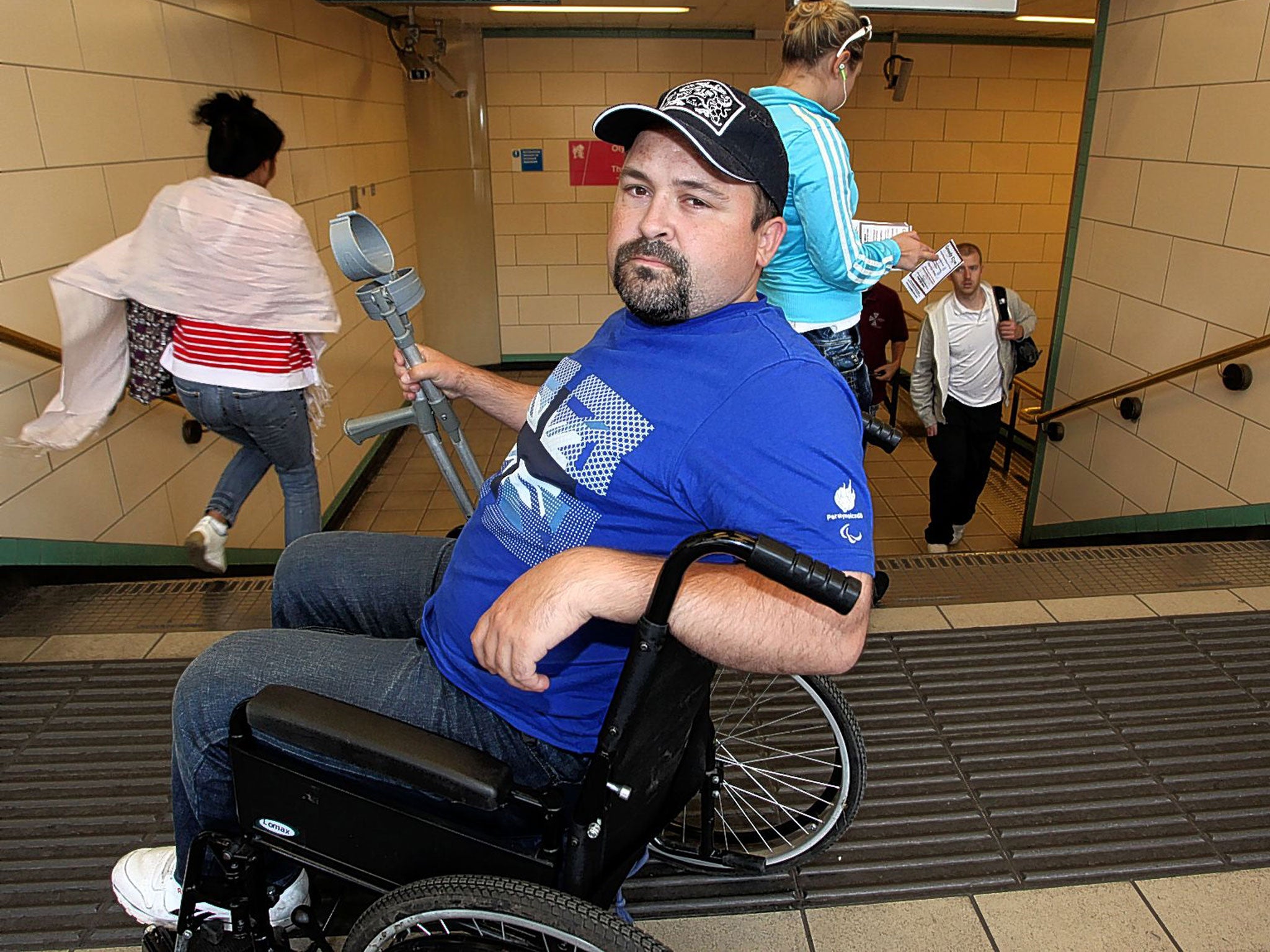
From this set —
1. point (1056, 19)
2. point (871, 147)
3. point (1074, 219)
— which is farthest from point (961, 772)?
point (871, 147)

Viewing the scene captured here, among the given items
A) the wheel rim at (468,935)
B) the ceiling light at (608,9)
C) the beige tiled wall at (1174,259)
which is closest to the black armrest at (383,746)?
the wheel rim at (468,935)

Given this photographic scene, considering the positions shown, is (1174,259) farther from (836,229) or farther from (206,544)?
(206,544)

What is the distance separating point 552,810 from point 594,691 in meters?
0.15

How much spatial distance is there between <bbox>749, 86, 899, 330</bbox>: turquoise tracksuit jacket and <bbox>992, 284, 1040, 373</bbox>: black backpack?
2105 millimetres

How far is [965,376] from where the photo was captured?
381cm

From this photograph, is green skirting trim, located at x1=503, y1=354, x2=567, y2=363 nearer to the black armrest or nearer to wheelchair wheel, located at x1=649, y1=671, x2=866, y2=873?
wheelchair wheel, located at x1=649, y1=671, x2=866, y2=873

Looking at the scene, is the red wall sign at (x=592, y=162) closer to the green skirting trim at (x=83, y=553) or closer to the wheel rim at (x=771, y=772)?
the green skirting trim at (x=83, y=553)

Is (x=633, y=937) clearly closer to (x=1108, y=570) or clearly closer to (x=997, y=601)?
(x=997, y=601)

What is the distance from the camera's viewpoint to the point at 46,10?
84.7 inches

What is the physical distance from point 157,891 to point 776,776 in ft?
3.31

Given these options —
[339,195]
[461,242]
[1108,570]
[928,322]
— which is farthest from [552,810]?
[461,242]

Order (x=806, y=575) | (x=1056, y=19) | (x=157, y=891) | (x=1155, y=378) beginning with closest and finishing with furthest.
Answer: (x=806, y=575), (x=157, y=891), (x=1155, y=378), (x=1056, y=19)

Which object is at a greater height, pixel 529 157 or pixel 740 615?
pixel 529 157

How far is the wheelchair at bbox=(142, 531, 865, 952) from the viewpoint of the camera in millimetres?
874
